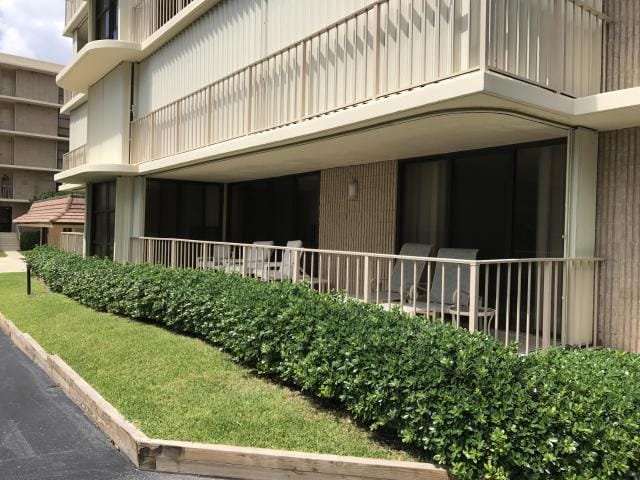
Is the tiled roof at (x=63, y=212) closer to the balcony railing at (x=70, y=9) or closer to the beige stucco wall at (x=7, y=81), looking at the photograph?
the balcony railing at (x=70, y=9)

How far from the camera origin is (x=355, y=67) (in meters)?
7.42

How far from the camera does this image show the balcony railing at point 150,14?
43.7 feet

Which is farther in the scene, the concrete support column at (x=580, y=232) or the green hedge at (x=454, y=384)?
the concrete support column at (x=580, y=232)

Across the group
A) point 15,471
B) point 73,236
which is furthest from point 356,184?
point 73,236

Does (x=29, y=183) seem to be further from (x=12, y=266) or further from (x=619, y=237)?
(x=619, y=237)

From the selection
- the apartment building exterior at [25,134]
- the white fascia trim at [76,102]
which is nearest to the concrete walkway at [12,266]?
the white fascia trim at [76,102]

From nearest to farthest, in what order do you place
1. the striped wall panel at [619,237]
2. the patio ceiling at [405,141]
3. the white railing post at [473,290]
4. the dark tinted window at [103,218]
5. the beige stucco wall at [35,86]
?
the white railing post at [473,290]
the patio ceiling at [405,141]
the striped wall panel at [619,237]
the dark tinted window at [103,218]
the beige stucco wall at [35,86]

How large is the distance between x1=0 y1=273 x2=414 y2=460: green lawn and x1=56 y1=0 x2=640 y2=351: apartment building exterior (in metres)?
1.65

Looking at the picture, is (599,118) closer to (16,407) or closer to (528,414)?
(528,414)

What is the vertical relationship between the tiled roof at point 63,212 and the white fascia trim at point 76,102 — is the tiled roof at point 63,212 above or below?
below

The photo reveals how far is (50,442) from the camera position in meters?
4.92

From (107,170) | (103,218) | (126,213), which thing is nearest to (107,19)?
(107,170)

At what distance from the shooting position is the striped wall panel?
6.49 m

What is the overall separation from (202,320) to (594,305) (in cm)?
520
